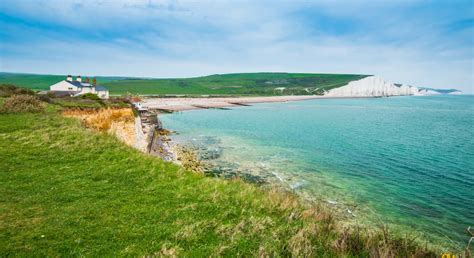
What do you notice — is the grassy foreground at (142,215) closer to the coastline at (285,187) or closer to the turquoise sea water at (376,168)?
the coastline at (285,187)

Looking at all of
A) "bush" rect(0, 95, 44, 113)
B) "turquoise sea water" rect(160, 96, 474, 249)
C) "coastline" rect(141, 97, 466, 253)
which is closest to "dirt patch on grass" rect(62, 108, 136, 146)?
"bush" rect(0, 95, 44, 113)

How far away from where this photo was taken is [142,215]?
895 centimetres

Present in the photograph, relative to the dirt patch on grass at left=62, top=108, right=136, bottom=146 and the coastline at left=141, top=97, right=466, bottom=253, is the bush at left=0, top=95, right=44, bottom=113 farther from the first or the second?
the coastline at left=141, top=97, right=466, bottom=253

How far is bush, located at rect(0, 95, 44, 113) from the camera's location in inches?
817

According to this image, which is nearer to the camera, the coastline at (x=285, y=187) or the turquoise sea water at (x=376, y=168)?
the coastline at (x=285, y=187)

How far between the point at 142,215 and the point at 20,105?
20.0 m

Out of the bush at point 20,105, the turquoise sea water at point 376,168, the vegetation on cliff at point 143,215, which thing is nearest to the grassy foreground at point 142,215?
the vegetation on cliff at point 143,215

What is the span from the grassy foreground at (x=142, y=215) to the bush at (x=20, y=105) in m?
9.08

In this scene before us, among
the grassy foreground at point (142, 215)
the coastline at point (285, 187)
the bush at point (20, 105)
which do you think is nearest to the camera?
the grassy foreground at point (142, 215)

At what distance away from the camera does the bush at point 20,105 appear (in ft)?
68.1

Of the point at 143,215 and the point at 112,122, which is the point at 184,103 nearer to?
the point at 112,122

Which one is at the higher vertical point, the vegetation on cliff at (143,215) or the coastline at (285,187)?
the vegetation on cliff at (143,215)

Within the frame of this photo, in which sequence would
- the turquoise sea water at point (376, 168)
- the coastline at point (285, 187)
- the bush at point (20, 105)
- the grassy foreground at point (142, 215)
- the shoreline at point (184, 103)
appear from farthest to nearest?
the shoreline at point (184, 103) → the bush at point (20, 105) → the turquoise sea water at point (376, 168) → the coastline at point (285, 187) → the grassy foreground at point (142, 215)

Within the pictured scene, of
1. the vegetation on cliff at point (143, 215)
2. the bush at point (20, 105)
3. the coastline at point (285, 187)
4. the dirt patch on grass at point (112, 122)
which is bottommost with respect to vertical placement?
the coastline at point (285, 187)
